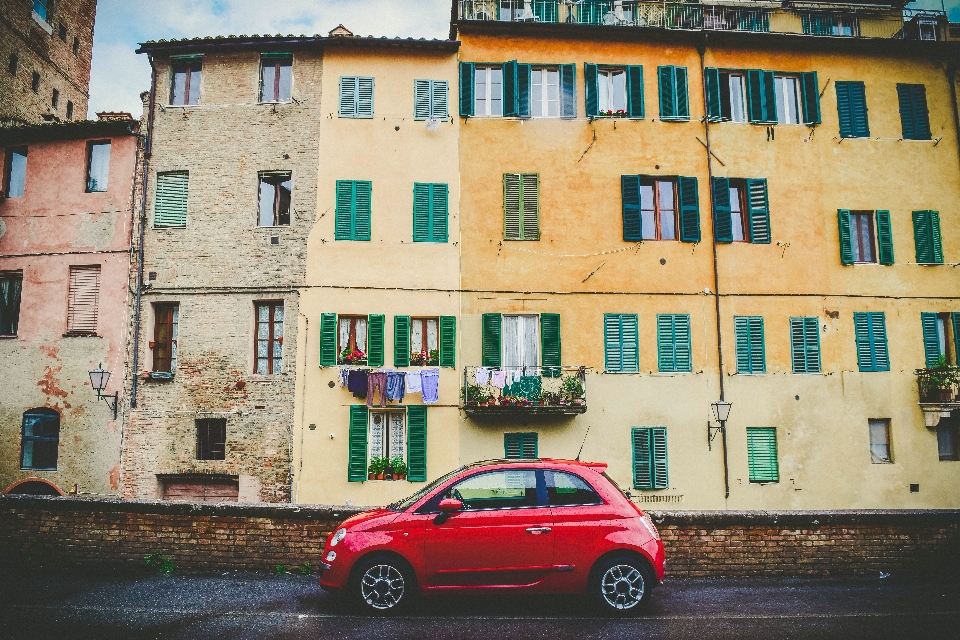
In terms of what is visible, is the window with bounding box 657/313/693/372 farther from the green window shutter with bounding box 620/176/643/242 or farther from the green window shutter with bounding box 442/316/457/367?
the green window shutter with bounding box 442/316/457/367

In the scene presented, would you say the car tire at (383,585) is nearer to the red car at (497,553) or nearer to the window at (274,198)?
the red car at (497,553)

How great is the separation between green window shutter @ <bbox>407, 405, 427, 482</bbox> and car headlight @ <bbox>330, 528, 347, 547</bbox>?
315 inches

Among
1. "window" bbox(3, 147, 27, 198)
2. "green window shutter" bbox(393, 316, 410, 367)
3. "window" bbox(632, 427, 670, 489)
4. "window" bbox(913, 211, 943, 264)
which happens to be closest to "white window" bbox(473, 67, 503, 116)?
"green window shutter" bbox(393, 316, 410, 367)

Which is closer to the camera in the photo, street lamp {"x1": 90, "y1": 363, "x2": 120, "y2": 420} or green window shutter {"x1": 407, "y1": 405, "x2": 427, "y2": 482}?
street lamp {"x1": 90, "y1": 363, "x2": 120, "y2": 420}

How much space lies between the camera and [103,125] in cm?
1731

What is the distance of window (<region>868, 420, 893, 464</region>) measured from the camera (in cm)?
1694

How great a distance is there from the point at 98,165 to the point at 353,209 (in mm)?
7115

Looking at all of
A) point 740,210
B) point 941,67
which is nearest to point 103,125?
point 740,210

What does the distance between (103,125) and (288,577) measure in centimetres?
1378

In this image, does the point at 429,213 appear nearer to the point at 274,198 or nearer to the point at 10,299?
the point at 274,198

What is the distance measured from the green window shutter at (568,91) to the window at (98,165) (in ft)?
39.9

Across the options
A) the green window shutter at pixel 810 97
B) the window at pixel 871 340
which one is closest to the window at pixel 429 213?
the green window shutter at pixel 810 97

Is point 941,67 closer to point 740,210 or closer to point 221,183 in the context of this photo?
point 740,210

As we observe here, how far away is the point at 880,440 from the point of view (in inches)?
669
